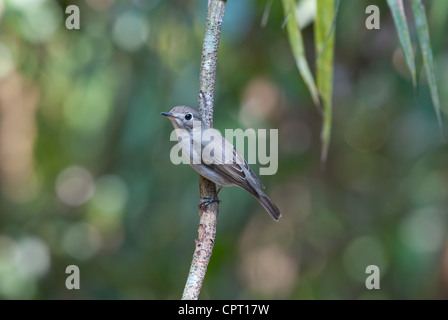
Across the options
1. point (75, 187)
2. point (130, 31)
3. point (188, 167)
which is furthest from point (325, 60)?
point (75, 187)

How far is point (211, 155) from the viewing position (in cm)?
364

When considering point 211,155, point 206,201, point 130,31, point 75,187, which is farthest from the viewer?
point 75,187

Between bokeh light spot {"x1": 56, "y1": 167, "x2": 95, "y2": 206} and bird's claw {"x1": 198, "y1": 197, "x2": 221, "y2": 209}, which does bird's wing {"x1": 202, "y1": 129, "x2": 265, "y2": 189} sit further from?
bokeh light spot {"x1": 56, "y1": 167, "x2": 95, "y2": 206}

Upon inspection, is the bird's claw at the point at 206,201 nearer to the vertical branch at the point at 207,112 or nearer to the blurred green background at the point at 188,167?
the vertical branch at the point at 207,112

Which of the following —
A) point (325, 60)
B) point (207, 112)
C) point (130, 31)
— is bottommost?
point (207, 112)

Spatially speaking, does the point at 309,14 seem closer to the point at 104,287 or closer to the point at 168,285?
the point at 168,285

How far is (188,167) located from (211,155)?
1364 mm

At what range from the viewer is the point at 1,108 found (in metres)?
5.84

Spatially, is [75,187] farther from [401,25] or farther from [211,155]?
[401,25]

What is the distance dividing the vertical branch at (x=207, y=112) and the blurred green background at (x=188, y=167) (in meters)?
1.70

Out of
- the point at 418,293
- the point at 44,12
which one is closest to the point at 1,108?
the point at 44,12

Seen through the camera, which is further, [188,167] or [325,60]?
[188,167]

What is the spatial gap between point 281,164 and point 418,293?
1683 millimetres

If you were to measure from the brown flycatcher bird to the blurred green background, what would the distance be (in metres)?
0.95
